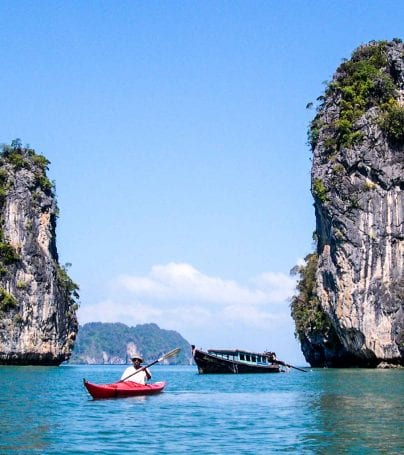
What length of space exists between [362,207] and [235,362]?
47.2 feet

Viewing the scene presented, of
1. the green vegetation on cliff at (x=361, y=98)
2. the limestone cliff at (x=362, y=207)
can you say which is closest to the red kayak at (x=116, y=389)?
the limestone cliff at (x=362, y=207)

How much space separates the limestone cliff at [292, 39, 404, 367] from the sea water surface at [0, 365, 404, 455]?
2218 cm

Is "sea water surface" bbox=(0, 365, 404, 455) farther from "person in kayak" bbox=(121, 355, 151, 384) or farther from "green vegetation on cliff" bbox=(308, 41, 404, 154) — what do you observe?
"green vegetation on cliff" bbox=(308, 41, 404, 154)

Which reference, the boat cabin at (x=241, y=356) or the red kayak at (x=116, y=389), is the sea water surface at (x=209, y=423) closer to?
the red kayak at (x=116, y=389)

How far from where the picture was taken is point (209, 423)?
2102 cm

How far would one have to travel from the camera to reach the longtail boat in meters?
56.8

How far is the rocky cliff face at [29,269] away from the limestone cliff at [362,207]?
25.5 metres

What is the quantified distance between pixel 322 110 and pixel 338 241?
12162 millimetres

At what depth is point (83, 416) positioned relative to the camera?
2267 centimetres

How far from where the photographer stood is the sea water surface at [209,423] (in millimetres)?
16578

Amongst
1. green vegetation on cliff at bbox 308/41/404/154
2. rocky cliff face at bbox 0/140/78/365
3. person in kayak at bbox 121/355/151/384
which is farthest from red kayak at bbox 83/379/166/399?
rocky cliff face at bbox 0/140/78/365

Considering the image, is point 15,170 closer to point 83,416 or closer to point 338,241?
point 338,241

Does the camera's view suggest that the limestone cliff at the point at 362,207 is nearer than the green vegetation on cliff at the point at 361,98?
Yes

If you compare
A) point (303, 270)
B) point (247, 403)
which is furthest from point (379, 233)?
point (247, 403)
